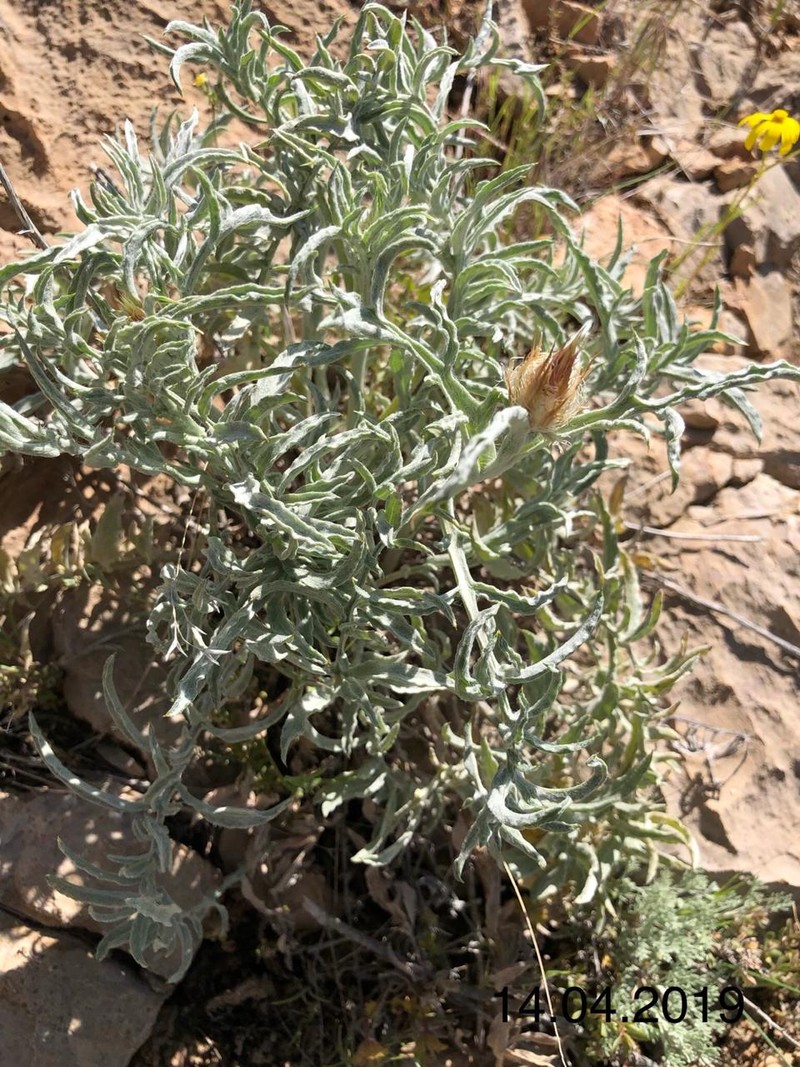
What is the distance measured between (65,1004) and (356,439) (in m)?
1.25

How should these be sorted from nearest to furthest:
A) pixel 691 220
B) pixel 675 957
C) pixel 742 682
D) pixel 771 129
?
pixel 675 957
pixel 742 682
pixel 771 129
pixel 691 220

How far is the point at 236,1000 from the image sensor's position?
2.06 metres

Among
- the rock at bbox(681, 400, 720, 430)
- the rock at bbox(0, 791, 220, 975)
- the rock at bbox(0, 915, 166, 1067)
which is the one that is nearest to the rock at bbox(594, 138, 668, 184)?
the rock at bbox(681, 400, 720, 430)

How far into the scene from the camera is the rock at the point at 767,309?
2.98 m

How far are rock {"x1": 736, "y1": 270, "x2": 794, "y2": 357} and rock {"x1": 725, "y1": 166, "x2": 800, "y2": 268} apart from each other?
0.07 metres

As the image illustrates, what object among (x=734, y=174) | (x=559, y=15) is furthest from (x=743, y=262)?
(x=559, y=15)

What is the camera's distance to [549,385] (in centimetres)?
134

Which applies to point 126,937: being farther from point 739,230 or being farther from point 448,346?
point 739,230

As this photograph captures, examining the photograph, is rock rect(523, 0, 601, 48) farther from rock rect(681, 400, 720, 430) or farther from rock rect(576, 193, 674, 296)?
rock rect(681, 400, 720, 430)

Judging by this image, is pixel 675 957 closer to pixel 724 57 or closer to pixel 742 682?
pixel 742 682

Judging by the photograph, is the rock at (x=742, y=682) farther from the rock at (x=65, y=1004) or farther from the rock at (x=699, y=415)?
the rock at (x=65, y=1004)

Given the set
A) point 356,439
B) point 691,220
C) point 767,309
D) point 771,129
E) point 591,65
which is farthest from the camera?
point 591,65

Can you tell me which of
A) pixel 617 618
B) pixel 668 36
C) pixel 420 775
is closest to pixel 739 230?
pixel 668 36

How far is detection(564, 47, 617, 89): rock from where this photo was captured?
3252mm
